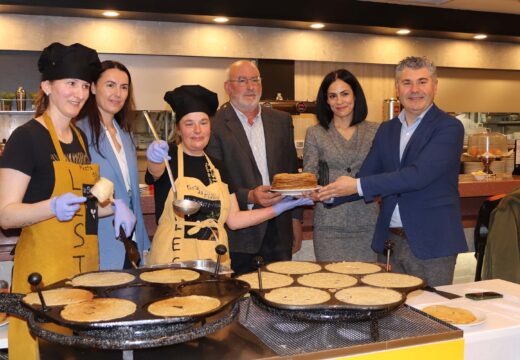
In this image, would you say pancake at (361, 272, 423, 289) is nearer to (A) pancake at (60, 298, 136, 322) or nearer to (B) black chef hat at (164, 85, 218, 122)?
(A) pancake at (60, 298, 136, 322)

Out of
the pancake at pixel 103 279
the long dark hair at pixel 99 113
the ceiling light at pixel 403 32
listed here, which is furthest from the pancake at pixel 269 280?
the ceiling light at pixel 403 32

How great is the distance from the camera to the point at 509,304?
2.17m

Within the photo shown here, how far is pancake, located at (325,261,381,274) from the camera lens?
6.43 ft

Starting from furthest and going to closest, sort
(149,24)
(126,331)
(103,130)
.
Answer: (149,24), (103,130), (126,331)

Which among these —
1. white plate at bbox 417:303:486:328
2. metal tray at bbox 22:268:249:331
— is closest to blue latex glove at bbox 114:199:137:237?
metal tray at bbox 22:268:249:331

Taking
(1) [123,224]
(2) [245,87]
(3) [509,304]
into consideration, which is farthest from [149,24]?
(3) [509,304]

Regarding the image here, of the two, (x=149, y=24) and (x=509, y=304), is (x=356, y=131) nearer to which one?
(x=509, y=304)

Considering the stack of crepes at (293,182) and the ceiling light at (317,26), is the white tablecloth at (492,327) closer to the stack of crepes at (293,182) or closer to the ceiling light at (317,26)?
the stack of crepes at (293,182)

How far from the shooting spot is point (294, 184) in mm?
2861

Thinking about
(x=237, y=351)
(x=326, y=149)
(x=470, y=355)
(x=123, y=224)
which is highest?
(x=326, y=149)

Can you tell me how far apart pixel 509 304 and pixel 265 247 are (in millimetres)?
1469

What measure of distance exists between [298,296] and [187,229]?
0.90 meters

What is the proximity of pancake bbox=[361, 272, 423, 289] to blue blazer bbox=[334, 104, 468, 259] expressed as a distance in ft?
2.78

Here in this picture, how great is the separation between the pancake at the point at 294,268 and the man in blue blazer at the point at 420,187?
842 millimetres
